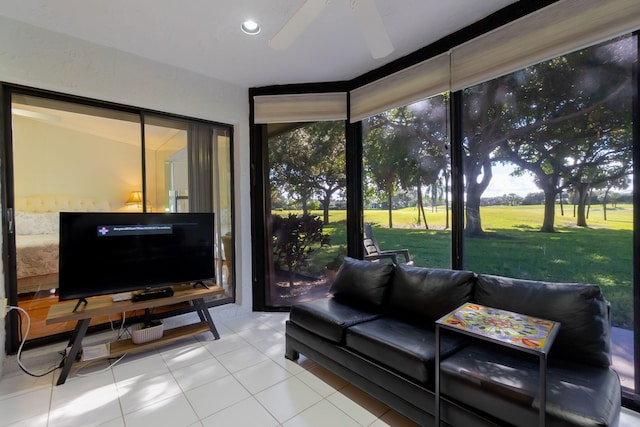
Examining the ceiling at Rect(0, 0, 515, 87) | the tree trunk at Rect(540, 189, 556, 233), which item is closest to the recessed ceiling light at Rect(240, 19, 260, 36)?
the ceiling at Rect(0, 0, 515, 87)

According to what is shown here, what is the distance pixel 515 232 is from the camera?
2295mm

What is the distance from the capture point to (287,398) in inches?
75.2

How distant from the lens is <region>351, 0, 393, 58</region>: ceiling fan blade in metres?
1.43

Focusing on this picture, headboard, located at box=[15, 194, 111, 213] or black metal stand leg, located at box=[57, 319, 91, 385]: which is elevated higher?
headboard, located at box=[15, 194, 111, 213]

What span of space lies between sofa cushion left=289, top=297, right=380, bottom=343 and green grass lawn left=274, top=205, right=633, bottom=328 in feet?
3.36

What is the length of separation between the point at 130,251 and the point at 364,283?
205cm

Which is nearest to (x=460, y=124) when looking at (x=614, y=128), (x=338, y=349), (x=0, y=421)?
(x=614, y=128)

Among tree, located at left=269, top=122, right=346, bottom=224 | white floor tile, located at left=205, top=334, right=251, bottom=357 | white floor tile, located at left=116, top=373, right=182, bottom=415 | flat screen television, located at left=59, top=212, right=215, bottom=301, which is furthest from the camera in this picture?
tree, located at left=269, top=122, right=346, bottom=224

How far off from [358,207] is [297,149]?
3.41 feet

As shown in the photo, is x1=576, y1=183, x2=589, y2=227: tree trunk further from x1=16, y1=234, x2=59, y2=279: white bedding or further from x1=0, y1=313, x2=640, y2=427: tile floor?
x1=16, y1=234, x2=59, y2=279: white bedding

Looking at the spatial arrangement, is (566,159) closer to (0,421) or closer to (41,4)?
(41,4)

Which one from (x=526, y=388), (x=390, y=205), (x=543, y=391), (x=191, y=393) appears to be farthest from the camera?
(x=390, y=205)

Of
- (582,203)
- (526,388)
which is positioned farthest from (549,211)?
(526,388)

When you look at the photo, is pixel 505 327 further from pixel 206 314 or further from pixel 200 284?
pixel 200 284
